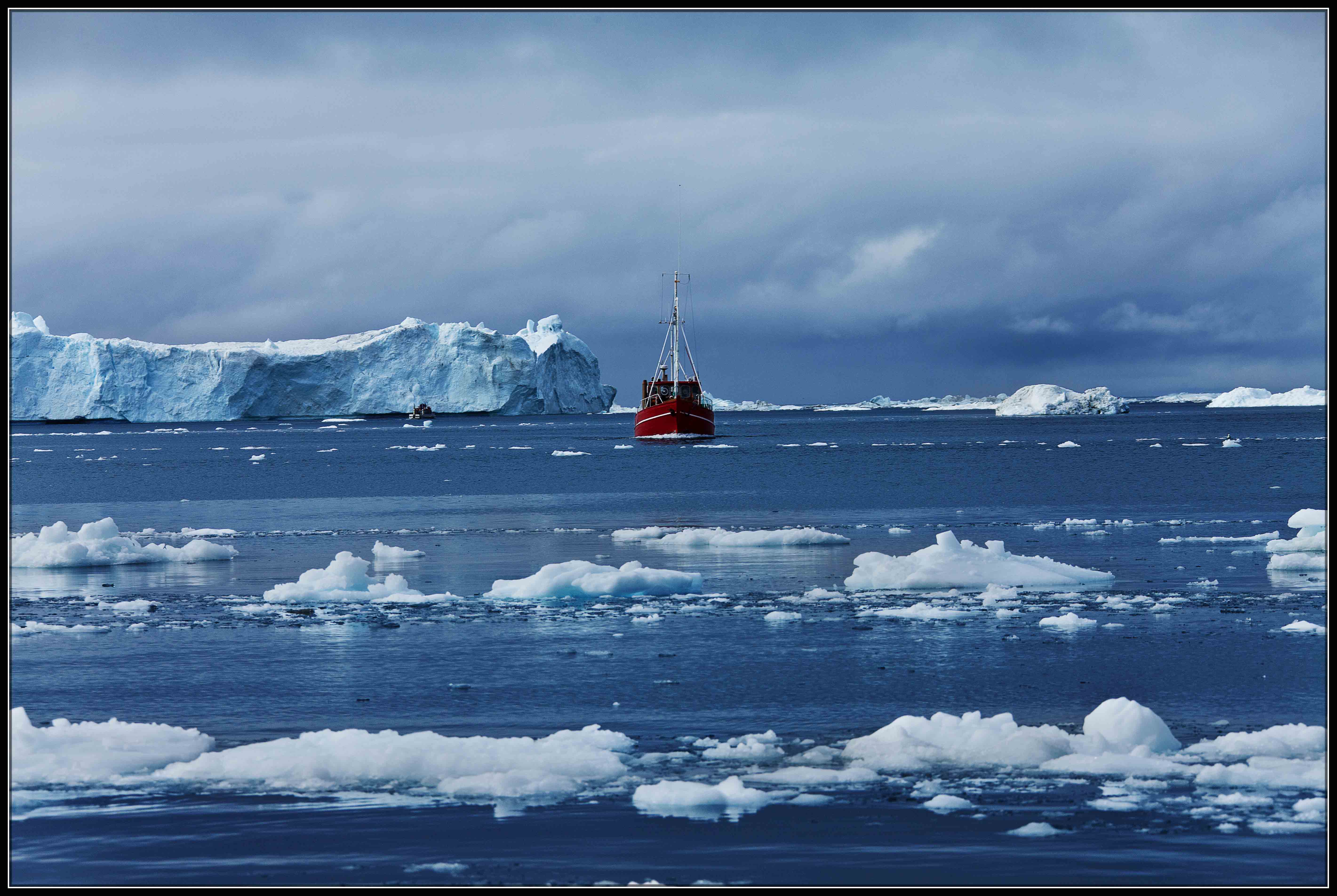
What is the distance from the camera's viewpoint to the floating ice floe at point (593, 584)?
15570 millimetres

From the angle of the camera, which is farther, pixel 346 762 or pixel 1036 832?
pixel 346 762

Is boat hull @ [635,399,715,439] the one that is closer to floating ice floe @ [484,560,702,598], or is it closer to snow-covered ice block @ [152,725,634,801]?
floating ice floe @ [484,560,702,598]

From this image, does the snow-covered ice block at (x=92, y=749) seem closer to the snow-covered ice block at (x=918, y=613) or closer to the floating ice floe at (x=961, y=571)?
the snow-covered ice block at (x=918, y=613)

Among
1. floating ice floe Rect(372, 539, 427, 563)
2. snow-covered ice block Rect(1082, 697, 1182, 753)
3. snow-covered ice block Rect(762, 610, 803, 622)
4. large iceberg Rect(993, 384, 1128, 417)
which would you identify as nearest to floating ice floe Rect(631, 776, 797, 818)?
snow-covered ice block Rect(1082, 697, 1182, 753)

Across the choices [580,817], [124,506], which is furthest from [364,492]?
[580,817]

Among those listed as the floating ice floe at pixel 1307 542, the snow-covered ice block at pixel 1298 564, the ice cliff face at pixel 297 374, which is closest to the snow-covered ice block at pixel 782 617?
the snow-covered ice block at pixel 1298 564

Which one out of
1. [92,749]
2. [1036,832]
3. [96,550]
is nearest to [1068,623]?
[1036,832]

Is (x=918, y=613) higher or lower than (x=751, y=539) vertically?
lower

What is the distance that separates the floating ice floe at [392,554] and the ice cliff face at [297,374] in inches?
3203

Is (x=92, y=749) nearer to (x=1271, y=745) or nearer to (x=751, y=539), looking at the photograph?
(x=1271, y=745)

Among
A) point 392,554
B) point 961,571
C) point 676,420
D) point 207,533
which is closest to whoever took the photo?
point 961,571

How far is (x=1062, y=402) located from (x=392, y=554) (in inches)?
4041

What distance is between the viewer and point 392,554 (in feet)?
66.9

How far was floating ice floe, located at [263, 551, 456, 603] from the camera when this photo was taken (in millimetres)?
15375
